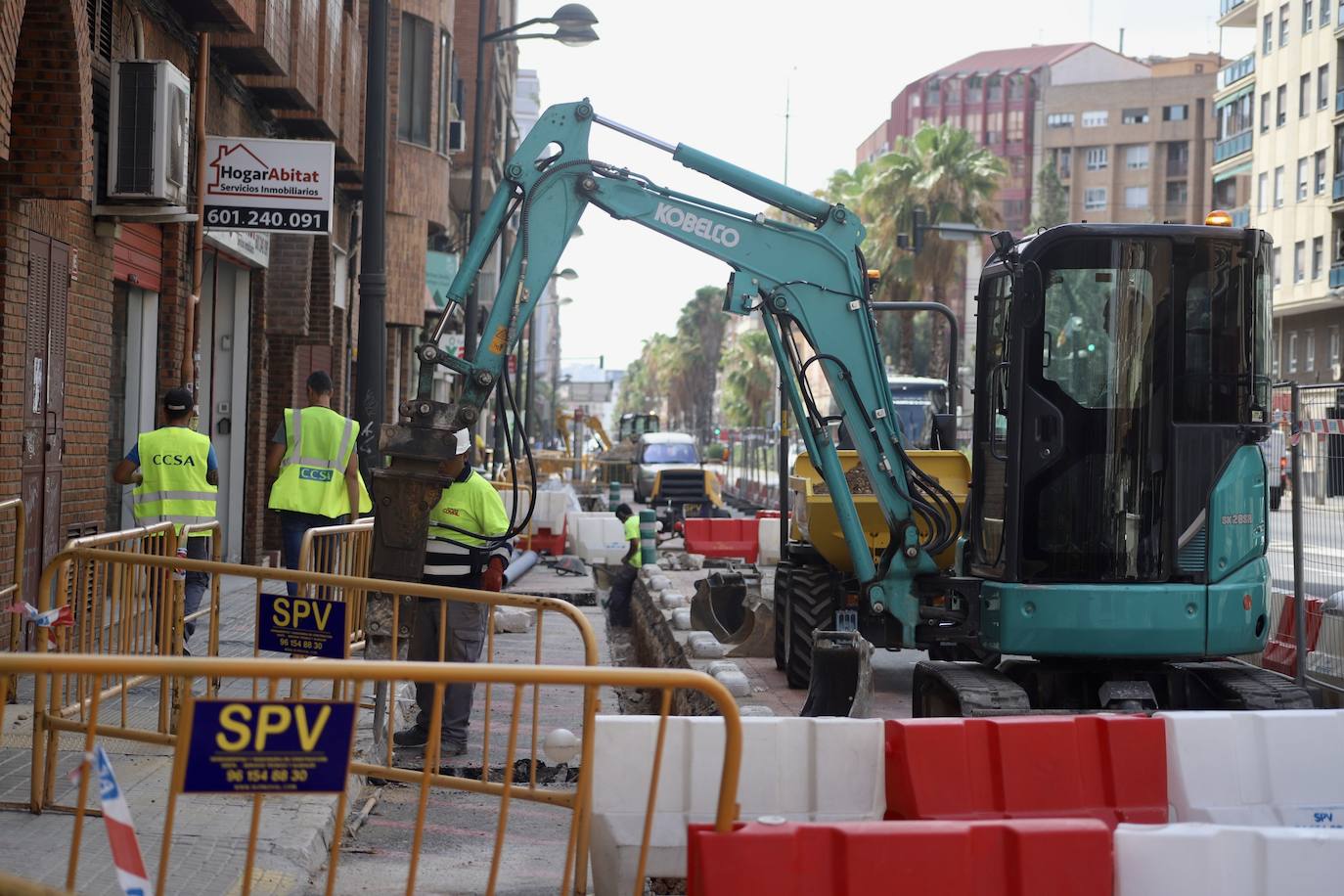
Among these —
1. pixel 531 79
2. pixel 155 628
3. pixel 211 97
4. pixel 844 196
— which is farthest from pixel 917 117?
pixel 155 628

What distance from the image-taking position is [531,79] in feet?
488

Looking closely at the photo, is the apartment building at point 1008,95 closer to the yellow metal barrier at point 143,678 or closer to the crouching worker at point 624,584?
the crouching worker at point 624,584

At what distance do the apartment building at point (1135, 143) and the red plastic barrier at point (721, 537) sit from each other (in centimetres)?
7407

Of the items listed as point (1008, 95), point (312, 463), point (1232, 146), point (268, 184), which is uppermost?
point (1008, 95)

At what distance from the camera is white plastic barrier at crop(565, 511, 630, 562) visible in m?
22.5

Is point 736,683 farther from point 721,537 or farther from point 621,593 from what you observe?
point 721,537

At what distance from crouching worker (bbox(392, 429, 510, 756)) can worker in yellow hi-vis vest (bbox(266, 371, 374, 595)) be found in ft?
Result: 8.73

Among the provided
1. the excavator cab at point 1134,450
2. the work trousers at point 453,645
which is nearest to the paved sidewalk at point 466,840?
the work trousers at point 453,645

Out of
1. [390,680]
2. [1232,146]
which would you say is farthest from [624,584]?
[1232,146]

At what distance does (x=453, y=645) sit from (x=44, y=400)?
4.00 meters

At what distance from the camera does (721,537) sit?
24.9 metres

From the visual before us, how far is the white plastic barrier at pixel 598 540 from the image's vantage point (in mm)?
22500

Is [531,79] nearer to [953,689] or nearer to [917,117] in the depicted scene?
[917,117]

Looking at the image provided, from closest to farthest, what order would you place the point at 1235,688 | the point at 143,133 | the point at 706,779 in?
the point at 706,779
the point at 1235,688
the point at 143,133
